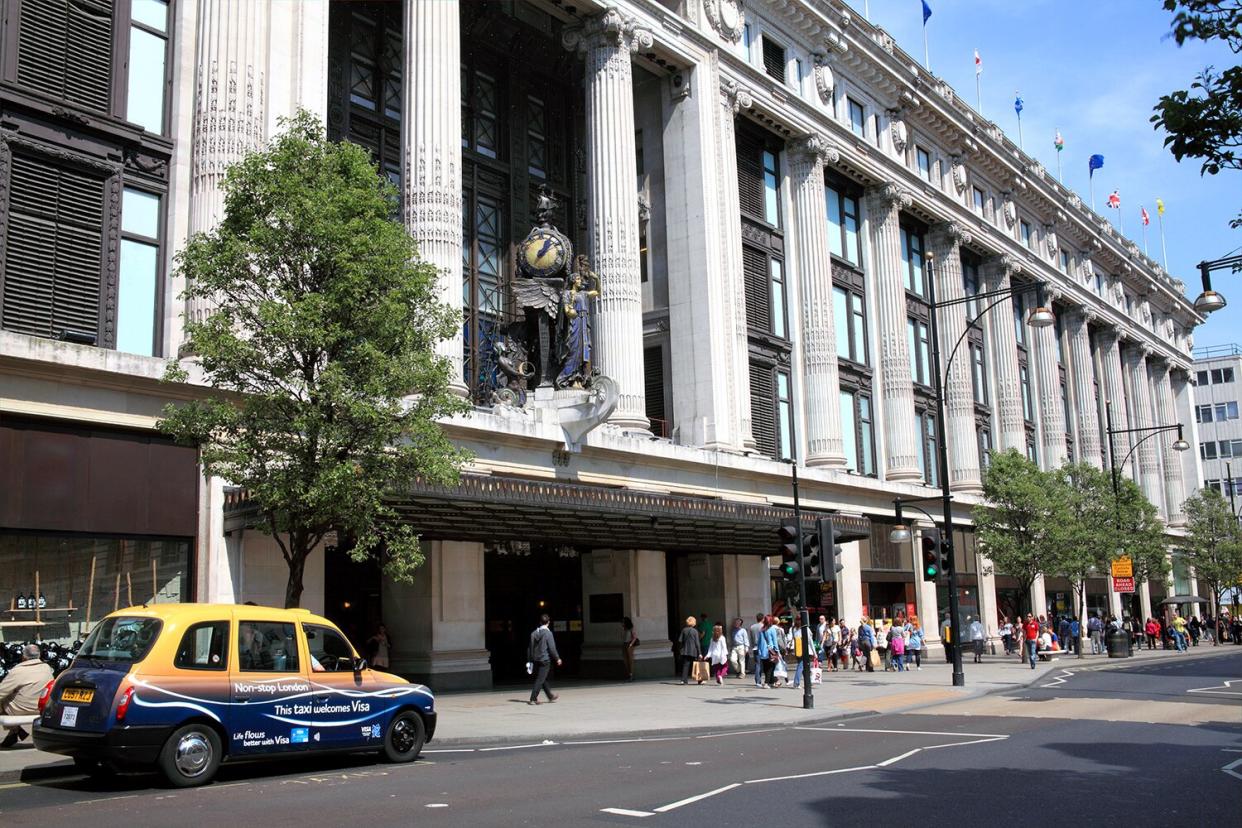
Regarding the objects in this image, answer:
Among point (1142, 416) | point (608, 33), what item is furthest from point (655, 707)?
point (1142, 416)

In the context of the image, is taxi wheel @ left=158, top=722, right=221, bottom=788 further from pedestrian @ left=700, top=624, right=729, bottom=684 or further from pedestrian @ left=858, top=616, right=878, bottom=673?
pedestrian @ left=858, top=616, right=878, bottom=673

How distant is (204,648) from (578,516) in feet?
45.2

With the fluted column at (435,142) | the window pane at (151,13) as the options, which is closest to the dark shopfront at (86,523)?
the fluted column at (435,142)

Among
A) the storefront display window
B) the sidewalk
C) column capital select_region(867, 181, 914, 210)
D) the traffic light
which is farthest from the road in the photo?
column capital select_region(867, 181, 914, 210)

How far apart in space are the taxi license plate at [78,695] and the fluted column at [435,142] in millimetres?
13917

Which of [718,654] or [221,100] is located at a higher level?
[221,100]

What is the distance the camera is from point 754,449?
116 ft

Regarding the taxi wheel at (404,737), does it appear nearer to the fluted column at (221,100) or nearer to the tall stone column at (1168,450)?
the fluted column at (221,100)

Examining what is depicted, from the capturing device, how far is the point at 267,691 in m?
12.8

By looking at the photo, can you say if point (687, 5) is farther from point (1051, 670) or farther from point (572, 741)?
point (572, 741)

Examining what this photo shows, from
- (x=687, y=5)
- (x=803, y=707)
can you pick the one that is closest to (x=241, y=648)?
(x=803, y=707)

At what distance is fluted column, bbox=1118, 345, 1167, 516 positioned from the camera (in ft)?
231

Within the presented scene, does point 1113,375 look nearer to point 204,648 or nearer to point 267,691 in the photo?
point 267,691

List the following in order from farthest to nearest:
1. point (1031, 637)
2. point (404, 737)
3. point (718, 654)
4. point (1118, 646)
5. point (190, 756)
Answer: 1. point (1118, 646)
2. point (1031, 637)
3. point (718, 654)
4. point (404, 737)
5. point (190, 756)
